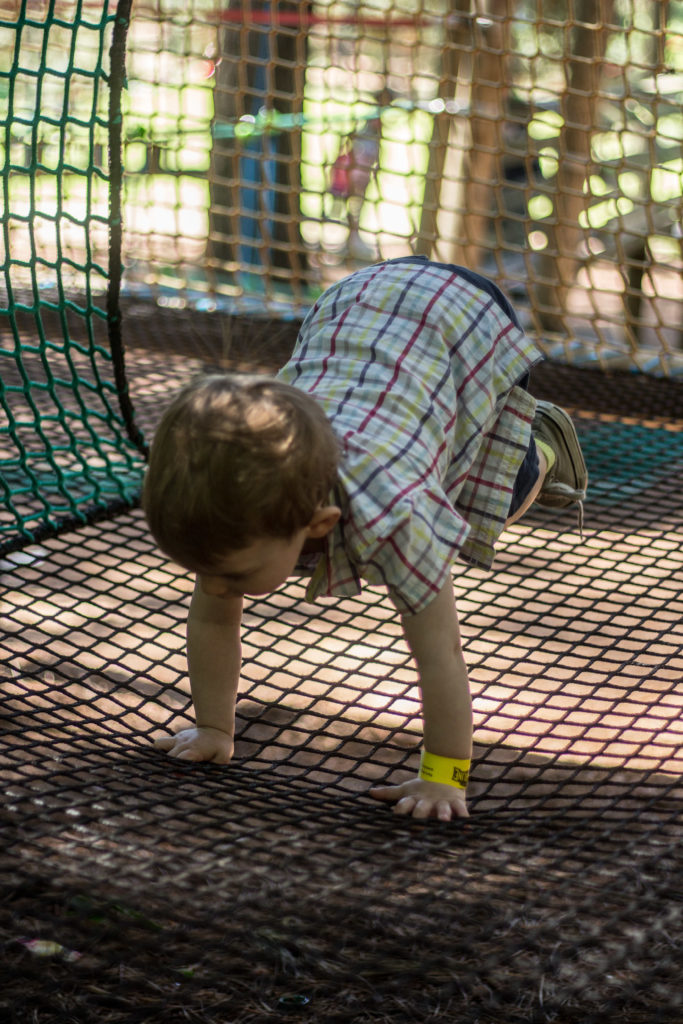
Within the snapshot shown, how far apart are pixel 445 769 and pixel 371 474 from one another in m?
0.34

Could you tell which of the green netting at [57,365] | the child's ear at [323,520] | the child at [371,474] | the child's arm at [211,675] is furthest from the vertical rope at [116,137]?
the child's ear at [323,520]

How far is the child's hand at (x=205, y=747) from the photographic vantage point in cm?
129

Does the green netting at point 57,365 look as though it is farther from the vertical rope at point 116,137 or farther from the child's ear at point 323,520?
the child's ear at point 323,520

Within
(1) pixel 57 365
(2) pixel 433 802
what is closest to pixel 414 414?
(2) pixel 433 802

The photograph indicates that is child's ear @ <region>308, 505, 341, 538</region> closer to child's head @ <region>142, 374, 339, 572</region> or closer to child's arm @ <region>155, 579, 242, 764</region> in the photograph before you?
child's head @ <region>142, 374, 339, 572</region>

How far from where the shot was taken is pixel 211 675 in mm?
1223

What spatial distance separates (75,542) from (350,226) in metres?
1.45

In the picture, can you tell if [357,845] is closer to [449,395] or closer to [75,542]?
[449,395]

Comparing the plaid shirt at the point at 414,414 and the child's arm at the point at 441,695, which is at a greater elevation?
the plaid shirt at the point at 414,414

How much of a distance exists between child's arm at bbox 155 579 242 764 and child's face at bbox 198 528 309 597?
0.33ft

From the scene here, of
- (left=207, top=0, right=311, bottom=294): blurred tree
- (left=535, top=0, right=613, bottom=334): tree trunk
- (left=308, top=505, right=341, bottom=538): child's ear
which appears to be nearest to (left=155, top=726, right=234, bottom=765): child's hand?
(left=308, top=505, right=341, bottom=538): child's ear

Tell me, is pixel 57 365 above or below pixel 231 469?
below

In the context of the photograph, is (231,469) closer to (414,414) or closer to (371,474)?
(371,474)

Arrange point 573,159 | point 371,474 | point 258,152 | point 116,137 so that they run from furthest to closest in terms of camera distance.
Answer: point 258,152 → point 573,159 → point 116,137 → point 371,474
